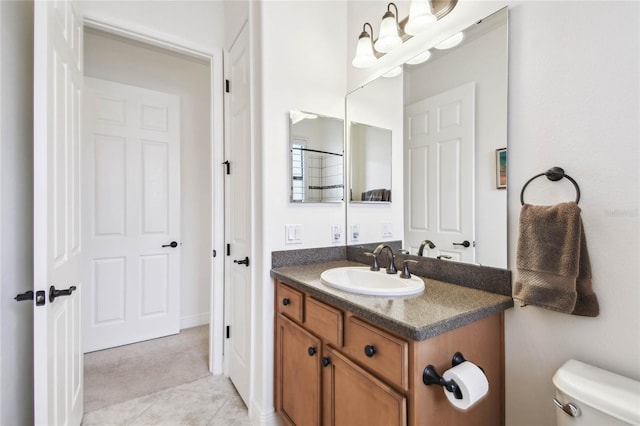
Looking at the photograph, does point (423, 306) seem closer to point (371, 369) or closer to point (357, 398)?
point (371, 369)

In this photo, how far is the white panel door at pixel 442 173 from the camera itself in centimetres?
127

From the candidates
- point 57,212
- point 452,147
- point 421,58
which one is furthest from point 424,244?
point 57,212

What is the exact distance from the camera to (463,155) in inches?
50.9

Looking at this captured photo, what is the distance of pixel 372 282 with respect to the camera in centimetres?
144

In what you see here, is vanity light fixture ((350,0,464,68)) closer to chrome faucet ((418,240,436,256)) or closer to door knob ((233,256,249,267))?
chrome faucet ((418,240,436,256))

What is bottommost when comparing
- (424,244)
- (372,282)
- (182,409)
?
(182,409)

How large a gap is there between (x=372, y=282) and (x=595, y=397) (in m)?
0.83

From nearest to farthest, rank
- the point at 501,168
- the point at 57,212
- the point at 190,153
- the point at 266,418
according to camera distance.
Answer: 1. the point at 501,168
2. the point at 57,212
3. the point at 266,418
4. the point at 190,153

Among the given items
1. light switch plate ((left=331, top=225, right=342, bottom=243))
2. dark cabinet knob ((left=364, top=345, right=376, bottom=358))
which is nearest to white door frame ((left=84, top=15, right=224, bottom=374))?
light switch plate ((left=331, top=225, right=342, bottom=243))

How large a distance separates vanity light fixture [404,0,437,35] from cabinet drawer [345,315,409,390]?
4.27 feet

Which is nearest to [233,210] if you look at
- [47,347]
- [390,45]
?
[47,347]

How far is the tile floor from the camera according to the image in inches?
67.9

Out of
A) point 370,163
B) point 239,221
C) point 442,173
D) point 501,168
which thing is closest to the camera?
point 501,168

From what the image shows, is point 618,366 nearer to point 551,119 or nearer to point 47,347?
point 551,119
